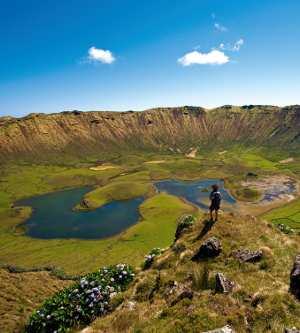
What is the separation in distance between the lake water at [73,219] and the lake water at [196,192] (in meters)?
24.4

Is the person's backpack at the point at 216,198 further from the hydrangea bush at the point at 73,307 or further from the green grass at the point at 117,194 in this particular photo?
the green grass at the point at 117,194

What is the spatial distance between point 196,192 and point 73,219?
68.8m

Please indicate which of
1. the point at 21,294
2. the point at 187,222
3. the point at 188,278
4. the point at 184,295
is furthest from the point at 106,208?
the point at 184,295

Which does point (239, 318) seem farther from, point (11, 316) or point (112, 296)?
point (11, 316)

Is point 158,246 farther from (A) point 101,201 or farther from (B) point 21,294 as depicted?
(A) point 101,201

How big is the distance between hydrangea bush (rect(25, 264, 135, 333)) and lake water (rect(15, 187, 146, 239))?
6178cm

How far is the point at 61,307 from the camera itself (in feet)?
33.7

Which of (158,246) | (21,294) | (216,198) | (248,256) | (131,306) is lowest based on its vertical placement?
(158,246)

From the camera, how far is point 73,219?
84.2 metres

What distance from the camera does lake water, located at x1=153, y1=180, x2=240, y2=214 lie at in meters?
90.9

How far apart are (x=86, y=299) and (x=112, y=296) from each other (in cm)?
169

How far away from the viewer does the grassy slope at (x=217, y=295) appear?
6.68 m

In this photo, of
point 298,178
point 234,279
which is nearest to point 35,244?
point 234,279

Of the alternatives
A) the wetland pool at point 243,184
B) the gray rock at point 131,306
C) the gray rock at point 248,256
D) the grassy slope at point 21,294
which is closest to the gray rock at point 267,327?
the gray rock at point 248,256
